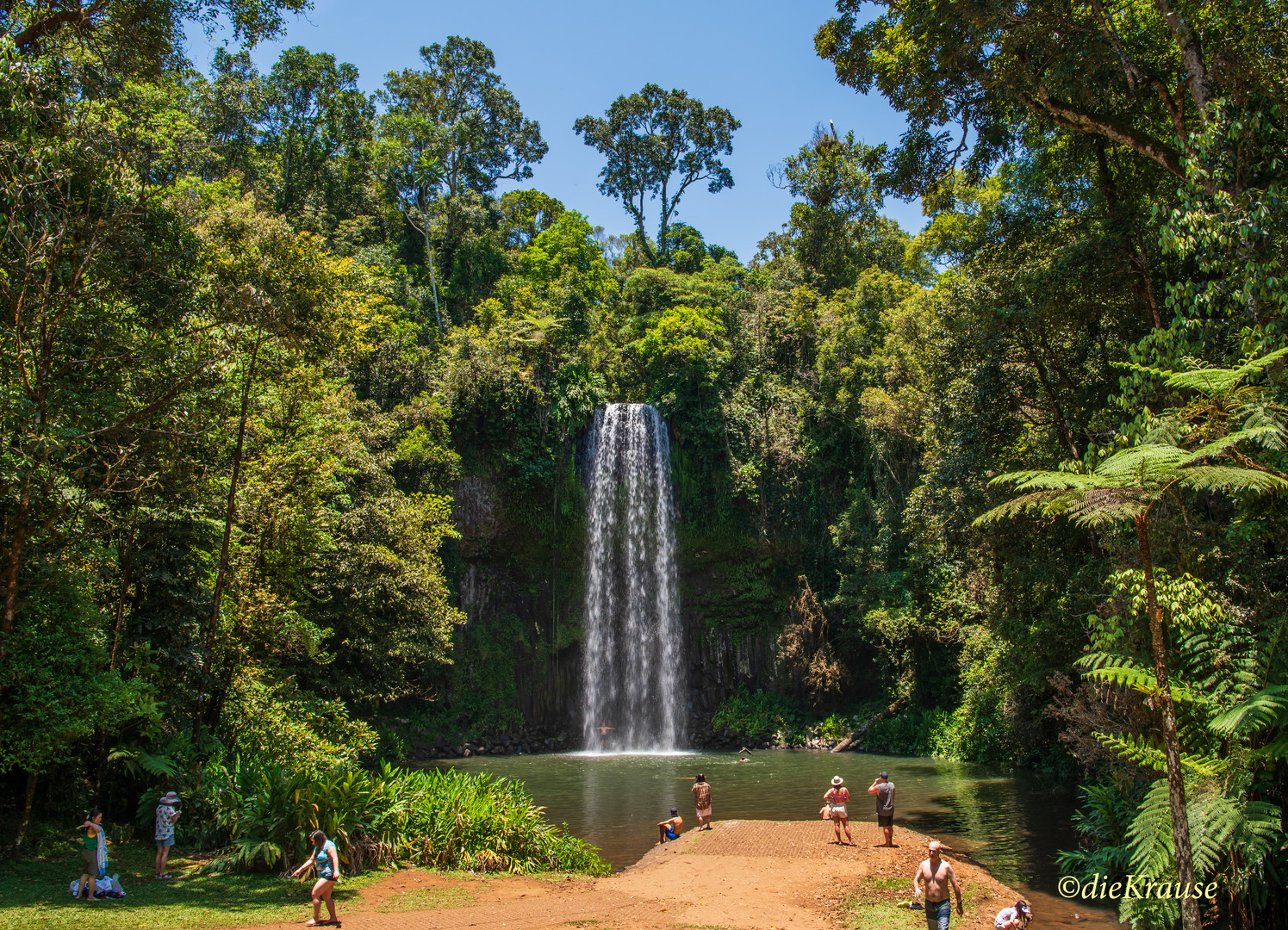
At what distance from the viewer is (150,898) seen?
873cm

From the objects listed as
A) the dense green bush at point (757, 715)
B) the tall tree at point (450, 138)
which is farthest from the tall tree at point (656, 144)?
the dense green bush at point (757, 715)

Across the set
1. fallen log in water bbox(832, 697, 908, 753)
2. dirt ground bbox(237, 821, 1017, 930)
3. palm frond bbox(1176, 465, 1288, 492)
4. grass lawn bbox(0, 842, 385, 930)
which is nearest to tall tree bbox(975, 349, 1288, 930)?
palm frond bbox(1176, 465, 1288, 492)

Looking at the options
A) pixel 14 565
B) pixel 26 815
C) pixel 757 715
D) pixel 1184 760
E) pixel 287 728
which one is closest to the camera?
pixel 1184 760

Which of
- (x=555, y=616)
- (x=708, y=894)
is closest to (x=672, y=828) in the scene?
(x=708, y=894)

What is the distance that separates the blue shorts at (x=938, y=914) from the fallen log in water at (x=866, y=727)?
19718mm

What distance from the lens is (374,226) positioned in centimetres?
3741

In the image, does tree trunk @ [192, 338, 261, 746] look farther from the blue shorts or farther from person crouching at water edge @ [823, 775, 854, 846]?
the blue shorts

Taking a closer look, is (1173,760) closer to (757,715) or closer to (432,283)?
(757,715)

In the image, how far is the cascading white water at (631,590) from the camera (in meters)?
28.4

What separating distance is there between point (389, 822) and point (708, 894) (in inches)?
173

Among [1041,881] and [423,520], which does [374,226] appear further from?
[1041,881]

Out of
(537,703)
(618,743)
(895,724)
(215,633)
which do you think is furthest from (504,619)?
(215,633)

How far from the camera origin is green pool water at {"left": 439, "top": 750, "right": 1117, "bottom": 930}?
493 inches

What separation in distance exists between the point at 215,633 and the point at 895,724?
68.1 ft
